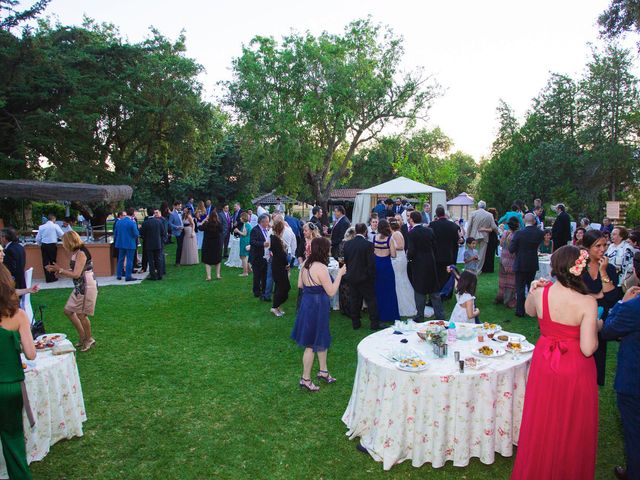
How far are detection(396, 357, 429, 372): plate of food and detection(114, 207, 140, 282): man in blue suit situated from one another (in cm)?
912

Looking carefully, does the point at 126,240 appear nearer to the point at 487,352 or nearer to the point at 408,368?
the point at 408,368

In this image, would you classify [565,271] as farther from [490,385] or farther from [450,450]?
[450,450]

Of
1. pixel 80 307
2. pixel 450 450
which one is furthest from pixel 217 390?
pixel 450 450

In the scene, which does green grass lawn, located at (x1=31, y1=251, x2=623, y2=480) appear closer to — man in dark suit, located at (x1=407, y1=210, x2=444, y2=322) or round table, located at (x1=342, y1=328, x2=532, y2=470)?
round table, located at (x1=342, y1=328, x2=532, y2=470)

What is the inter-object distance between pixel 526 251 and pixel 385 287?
7.60ft

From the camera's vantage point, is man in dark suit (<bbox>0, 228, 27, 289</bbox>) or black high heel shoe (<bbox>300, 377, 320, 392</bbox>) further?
man in dark suit (<bbox>0, 228, 27, 289</bbox>)

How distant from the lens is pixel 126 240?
11.1 metres

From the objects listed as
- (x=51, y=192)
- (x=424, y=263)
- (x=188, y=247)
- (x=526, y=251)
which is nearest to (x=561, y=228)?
(x=526, y=251)

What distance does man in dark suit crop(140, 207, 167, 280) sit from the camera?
11.0 meters

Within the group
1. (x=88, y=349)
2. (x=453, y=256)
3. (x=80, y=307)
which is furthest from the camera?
(x=453, y=256)

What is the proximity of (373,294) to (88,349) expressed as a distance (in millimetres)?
4083

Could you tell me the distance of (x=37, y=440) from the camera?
3775 millimetres

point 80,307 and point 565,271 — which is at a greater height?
point 565,271

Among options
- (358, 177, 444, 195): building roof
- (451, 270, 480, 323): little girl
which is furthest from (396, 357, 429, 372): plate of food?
(358, 177, 444, 195): building roof
